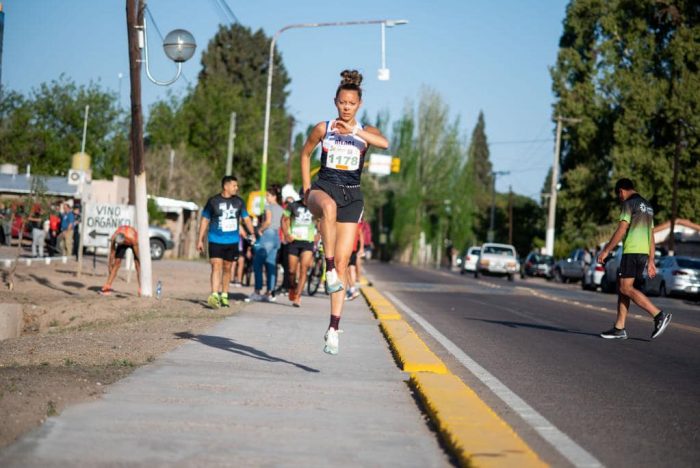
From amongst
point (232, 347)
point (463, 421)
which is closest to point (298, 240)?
point (232, 347)

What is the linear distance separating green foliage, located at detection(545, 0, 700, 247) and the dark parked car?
251 cm

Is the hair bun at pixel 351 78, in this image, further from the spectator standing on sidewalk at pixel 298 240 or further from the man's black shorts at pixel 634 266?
the spectator standing on sidewalk at pixel 298 240

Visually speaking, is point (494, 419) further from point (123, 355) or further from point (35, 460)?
point (123, 355)

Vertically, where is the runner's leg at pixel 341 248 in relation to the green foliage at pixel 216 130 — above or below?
below

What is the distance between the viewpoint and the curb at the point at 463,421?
4680 mm

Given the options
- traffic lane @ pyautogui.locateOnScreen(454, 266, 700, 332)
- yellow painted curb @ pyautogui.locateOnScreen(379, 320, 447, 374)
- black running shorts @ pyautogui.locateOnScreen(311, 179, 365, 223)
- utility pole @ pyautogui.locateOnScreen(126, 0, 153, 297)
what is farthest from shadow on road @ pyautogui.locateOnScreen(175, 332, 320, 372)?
traffic lane @ pyautogui.locateOnScreen(454, 266, 700, 332)

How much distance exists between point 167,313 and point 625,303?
5715 mm

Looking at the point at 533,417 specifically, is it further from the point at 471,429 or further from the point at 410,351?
the point at 410,351

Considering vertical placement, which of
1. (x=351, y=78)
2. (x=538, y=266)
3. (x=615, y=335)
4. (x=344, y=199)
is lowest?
(x=615, y=335)

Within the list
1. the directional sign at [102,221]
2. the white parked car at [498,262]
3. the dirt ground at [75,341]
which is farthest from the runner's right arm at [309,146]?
the white parked car at [498,262]

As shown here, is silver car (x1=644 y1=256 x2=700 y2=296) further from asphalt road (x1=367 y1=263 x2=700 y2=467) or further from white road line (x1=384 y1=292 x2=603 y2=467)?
white road line (x1=384 y1=292 x2=603 y2=467)

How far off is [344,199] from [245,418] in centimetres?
266

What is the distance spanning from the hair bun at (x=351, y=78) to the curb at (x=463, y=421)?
2.22m

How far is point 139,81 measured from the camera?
54.8ft
